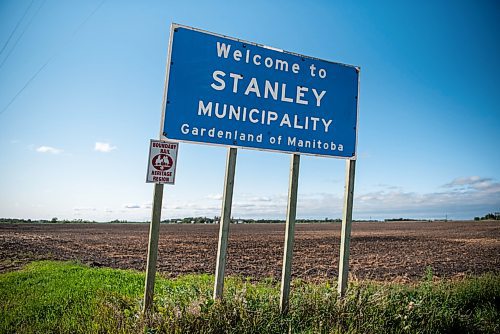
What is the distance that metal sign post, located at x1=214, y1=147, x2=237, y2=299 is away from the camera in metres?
4.43

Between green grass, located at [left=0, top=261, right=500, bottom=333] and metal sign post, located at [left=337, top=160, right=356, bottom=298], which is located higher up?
metal sign post, located at [left=337, top=160, right=356, bottom=298]

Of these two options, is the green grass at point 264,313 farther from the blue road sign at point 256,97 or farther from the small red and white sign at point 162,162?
the blue road sign at point 256,97

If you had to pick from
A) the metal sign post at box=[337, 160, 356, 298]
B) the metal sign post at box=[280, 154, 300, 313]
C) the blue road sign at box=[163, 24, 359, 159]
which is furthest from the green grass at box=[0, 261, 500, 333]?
the blue road sign at box=[163, 24, 359, 159]

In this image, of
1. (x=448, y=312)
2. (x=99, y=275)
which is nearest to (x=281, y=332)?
(x=448, y=312)

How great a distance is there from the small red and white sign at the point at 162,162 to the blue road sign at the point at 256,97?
199mm

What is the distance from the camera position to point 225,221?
15.0 ft

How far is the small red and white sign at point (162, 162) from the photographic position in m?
4.21

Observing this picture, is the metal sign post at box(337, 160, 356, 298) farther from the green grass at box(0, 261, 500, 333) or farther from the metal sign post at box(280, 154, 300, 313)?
the metal sign post at box(280, 154, 300, 313)

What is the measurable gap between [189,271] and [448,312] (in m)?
9.27

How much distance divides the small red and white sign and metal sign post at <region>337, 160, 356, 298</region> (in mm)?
2774

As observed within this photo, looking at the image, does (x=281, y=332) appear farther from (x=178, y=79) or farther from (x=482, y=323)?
(x=178, y=79)

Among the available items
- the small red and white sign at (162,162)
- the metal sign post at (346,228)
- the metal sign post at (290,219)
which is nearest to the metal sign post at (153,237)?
the small red and white sign at (162,162)

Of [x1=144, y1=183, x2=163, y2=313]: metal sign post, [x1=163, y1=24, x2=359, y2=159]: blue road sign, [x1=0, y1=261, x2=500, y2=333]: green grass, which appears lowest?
[x1=0, y1=261, x2=500, y2=333]: green grass

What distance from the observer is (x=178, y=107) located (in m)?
4.48
